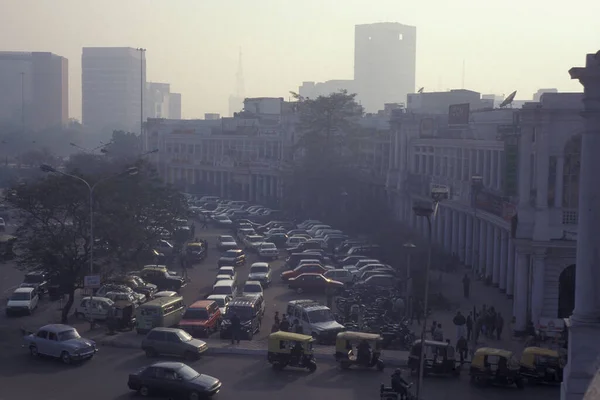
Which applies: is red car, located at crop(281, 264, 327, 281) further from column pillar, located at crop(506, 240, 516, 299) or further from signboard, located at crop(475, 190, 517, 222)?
column pillar, located at crop(506, 240, 516, 299)

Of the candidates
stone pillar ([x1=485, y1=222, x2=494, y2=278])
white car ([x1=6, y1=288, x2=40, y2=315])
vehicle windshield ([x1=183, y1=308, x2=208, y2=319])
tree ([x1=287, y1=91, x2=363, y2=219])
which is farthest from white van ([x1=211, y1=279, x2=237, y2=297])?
tree ([x1=287, y1=91, x2=363, y2=219])

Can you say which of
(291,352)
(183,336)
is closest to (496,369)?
(291,352)

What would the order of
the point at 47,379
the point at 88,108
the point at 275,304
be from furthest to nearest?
the point at 88,108
the point at 275,304
the point at 47,379

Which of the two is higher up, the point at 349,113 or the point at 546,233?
the point at 349,113

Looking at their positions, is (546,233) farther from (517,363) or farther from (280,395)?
(280,395)

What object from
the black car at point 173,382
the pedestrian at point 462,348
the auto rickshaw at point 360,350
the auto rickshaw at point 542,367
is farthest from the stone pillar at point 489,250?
the black car at point 173,382

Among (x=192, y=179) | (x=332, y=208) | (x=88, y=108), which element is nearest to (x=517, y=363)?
(x=332, y=208)

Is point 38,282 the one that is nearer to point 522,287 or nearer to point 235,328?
point 235,328
